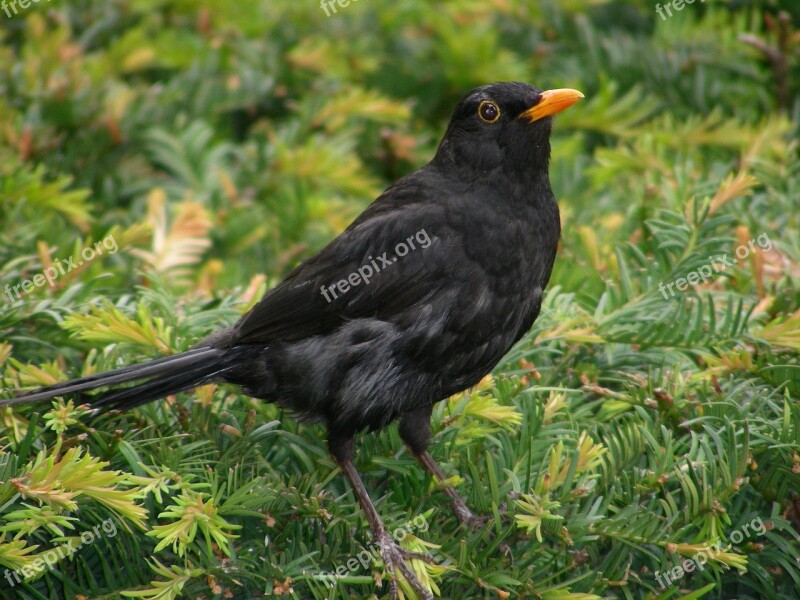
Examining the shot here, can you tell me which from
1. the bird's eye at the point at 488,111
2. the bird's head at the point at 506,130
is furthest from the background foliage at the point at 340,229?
the bird's eye at the point at 488,111

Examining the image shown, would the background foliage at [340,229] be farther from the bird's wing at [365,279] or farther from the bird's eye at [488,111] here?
the bird's eye at [488,111]

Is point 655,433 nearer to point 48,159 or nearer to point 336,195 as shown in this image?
point 336,195

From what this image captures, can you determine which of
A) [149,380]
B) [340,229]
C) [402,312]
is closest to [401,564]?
[402,312]

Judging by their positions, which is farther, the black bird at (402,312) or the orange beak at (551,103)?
the orange beak at (551,103)

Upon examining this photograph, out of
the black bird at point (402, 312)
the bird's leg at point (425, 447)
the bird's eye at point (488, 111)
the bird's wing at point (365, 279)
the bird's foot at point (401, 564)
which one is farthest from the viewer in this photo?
the bird's eye at point (488, 111)

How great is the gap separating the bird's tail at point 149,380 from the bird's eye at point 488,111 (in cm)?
127

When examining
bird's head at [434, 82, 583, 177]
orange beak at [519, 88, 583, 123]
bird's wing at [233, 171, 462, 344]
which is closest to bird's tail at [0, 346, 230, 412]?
bird's wing at [233, 171, 462, 344]

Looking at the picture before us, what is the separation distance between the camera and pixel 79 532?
8.59 feet

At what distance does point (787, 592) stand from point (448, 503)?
96 centimetres

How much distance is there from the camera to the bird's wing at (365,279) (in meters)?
3.19

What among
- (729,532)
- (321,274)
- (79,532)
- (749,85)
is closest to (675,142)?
(749,85)

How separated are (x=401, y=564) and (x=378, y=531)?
0.16m

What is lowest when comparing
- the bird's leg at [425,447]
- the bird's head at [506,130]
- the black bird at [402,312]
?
the bird's leg at [425,447]

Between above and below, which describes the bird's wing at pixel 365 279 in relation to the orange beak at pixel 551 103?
below
